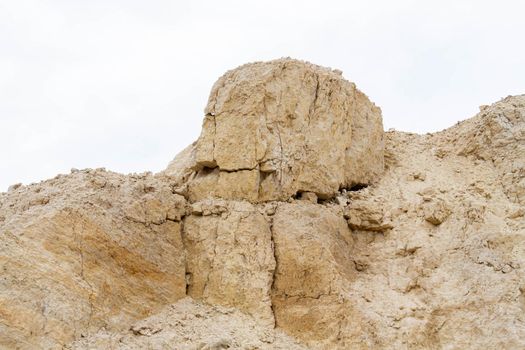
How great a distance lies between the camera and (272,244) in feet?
28.2

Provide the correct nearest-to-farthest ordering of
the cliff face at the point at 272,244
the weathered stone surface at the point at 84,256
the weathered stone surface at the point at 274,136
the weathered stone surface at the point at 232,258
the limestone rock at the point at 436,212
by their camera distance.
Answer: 1. the weathered stone surface at the point at 84,256
2. the cliff face at the point at 272,244
3. the weathered stone surface at the point at 232,258
4. the weathered stone surface at the point at 274,136
5. the limestone rock at the point at 436,212

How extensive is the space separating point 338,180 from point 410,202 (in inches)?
46.9

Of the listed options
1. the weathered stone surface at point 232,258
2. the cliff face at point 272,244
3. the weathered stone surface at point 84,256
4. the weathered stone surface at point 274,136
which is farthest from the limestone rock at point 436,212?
the weathered stone surface at point 84,256

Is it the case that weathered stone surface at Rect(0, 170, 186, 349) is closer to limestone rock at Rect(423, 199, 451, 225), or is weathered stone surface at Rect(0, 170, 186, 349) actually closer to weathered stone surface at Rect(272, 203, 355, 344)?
weathered stone surface at Rect(272, 203, 355, 344)

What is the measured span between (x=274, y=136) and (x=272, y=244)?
1721mm

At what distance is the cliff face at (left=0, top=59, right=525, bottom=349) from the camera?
754cm

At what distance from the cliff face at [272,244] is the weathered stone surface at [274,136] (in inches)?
0.9

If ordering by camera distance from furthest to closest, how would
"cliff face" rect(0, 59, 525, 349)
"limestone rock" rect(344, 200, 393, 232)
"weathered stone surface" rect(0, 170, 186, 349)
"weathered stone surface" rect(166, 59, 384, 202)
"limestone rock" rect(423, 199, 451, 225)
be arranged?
"limestone rock" rect(344, 200, 393, 232), "limestone rock" rect(423, 199, 451, 225), "weathered stone surface" rect(166, 59, 384, 202), "cliff face" rect(0, 59, 525, 349), "weathered stone surface" rect(0, 170, 186, 349)

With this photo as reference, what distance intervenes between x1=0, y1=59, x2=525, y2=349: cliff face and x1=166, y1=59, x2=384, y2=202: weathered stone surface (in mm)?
23

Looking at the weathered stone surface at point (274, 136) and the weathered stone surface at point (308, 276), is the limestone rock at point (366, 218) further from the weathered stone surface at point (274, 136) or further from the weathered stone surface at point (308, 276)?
the weathered stone surface at point (308, 276)

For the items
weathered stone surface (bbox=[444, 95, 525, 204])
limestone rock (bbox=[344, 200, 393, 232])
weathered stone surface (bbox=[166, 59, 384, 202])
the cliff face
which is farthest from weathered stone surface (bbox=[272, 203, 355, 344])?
weathered stone surface (bbox=[444, 95, 525, 204])

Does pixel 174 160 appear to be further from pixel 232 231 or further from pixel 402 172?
pixel 402 172

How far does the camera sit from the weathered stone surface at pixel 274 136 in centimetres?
920

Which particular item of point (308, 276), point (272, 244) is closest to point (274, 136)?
point (272, 244)
